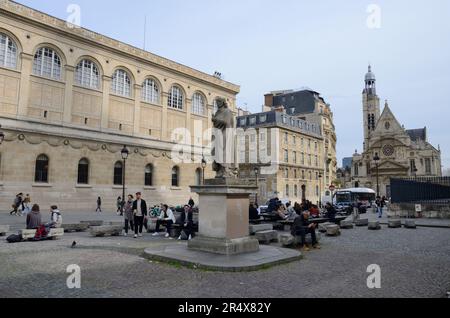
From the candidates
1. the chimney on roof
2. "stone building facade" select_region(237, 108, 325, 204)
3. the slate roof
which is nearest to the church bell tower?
the slate roof

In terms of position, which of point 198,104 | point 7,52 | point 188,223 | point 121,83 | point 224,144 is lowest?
point 188,223

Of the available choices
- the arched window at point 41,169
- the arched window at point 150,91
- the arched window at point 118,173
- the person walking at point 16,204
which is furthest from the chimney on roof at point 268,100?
the person walking at point 16,204

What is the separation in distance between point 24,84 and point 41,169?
6841 millimetres

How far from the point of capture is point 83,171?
→ 28.8 m

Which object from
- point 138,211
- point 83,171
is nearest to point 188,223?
point 138,211

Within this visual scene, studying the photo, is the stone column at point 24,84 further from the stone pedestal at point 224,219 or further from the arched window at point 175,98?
the stone pedestal at point 224,219

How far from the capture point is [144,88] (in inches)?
1357

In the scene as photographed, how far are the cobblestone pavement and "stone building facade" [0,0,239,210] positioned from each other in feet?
57.2

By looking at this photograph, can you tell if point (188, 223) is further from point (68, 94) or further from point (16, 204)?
point (68, 94)

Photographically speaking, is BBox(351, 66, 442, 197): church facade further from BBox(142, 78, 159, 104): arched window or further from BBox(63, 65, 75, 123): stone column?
BBox(63, 65, 75, 123): stone column

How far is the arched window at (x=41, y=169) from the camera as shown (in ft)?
84.7

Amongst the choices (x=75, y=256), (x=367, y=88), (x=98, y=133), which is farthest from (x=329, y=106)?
(x=75, y=256)

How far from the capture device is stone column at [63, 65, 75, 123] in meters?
27.7
